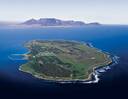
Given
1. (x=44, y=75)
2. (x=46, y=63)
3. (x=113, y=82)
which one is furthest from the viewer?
(x=46, y=63)

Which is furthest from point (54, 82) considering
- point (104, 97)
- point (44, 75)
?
point (104, 97)

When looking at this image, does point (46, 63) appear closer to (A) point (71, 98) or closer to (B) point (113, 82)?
(B) point (113, 82)

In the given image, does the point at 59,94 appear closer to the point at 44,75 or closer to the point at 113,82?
the point at 113,82

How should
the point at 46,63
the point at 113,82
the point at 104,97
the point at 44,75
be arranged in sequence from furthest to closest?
the point at 46,63 < the point at 44,75 < the point at 113,82 < the point at 104,97

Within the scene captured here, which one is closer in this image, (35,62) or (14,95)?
(14,95)

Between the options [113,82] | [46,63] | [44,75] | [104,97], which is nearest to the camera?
[104,97]

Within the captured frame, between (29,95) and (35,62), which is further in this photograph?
(35,62)

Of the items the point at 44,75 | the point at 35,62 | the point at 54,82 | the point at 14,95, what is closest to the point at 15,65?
the point at 35,62
